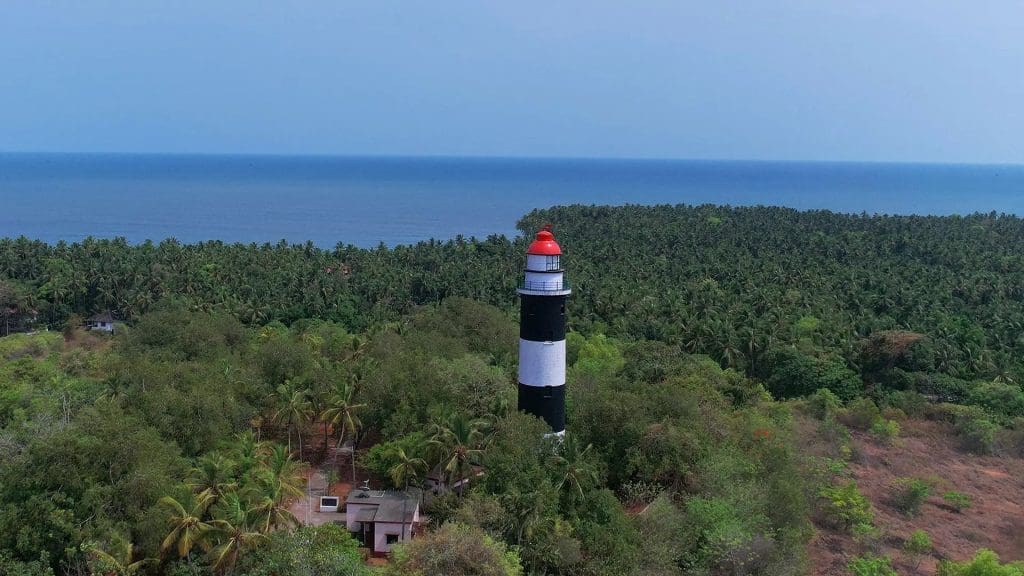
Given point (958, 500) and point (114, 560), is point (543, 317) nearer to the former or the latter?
point (114, 560)

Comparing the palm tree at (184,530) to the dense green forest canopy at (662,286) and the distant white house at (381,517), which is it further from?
the dense green forest canopy at (662,286)

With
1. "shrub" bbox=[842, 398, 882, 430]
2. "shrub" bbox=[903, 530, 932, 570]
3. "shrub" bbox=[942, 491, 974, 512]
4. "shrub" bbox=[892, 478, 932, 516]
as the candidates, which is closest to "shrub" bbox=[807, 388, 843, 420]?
"shrub" bbox=[842, 398, 882, 430]

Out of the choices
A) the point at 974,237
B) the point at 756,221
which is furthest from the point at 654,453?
the point at 756,221

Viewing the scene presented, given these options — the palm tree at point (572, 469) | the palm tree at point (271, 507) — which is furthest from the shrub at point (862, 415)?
the palm tree at point (271, 507)

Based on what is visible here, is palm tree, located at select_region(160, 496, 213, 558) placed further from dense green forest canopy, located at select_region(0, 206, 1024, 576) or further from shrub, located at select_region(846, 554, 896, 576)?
shrub, located at select_region(846, 554, 896, 576)

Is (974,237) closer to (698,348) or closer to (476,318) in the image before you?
(698,348)
